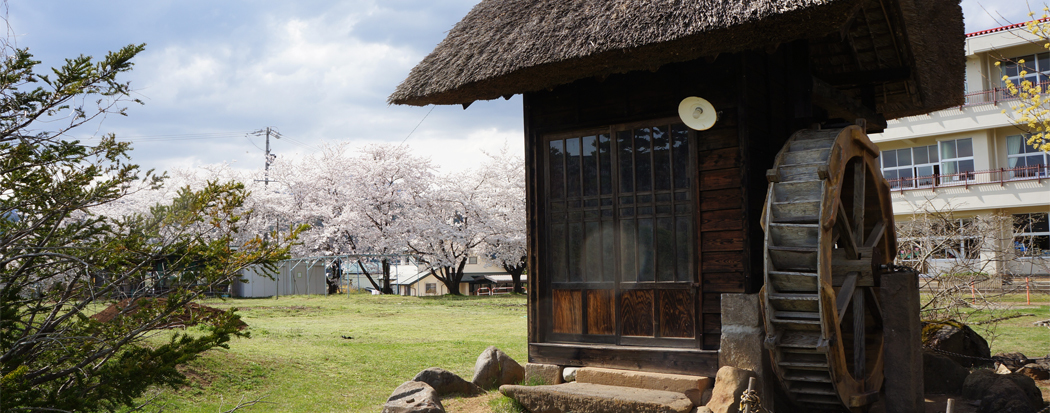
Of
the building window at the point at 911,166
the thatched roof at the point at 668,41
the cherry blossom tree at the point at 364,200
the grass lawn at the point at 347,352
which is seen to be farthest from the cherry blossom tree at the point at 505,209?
the thatched roof at the point at 668,41

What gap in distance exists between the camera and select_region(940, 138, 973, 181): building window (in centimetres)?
2912

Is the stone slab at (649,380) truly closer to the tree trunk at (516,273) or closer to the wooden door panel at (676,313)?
the wooden door panel at (676,313)

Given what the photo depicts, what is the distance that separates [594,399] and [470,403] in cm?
168

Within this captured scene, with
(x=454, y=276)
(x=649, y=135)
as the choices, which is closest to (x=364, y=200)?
(x=454, y=276)

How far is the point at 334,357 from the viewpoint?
1097 centimetres

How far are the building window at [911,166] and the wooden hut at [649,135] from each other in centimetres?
2426

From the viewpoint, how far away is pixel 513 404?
7250 millimetres

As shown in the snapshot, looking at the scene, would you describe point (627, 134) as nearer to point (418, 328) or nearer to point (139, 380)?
point (139, 380)

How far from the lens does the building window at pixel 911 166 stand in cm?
3009

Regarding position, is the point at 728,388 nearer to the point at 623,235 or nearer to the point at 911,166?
the point at 623,235

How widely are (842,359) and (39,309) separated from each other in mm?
5814

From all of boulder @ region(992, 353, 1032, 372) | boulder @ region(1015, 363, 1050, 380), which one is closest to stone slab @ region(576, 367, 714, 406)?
boulder @ region(992, 353, 1032, 372)

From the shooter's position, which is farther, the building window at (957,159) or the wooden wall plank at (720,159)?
the building window at (957,159)

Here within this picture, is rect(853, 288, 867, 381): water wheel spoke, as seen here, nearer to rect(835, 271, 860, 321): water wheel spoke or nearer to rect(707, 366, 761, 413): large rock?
rect(835, 271, 860, 321): water wheel spoke
